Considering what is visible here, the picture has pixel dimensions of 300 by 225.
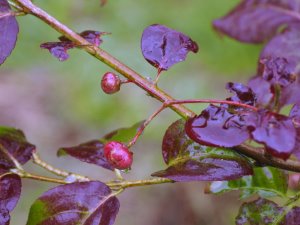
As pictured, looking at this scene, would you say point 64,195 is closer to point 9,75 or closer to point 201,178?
point 201,178

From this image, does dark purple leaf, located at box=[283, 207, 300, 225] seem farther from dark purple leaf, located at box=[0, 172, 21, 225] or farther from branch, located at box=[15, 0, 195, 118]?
dark purple leaf, located at box=[0, 172, 21, 225]

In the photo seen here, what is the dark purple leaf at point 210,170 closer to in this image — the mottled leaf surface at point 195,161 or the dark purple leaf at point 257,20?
the mottled leaf surface at point 195,161

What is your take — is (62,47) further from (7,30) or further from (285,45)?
(285,45)

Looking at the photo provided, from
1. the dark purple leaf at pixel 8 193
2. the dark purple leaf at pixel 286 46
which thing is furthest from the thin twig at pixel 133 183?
the dark purple leaf at pixel 286 46

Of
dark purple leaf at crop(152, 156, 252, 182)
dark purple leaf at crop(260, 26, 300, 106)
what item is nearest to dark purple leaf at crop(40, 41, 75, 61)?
dark purple leaf at crop(152, 156, 252, 182)

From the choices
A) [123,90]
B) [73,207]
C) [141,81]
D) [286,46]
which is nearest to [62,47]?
[141,81]

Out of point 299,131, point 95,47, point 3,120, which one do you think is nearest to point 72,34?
point 95,47
